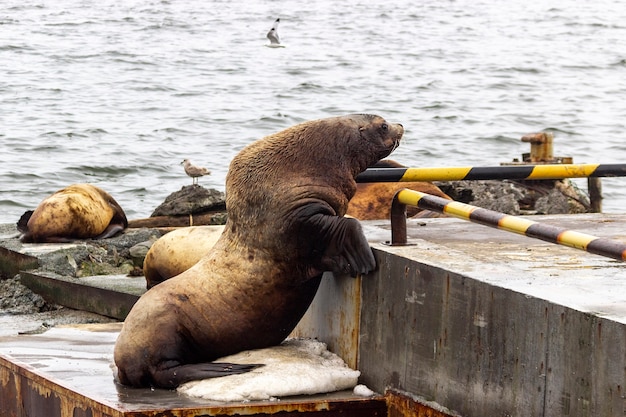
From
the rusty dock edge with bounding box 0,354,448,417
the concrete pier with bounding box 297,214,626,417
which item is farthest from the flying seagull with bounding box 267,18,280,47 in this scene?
the rusty dock edge with bounding box 0,354,448,417

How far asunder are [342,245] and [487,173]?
1.06 m

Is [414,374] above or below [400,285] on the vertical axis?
below

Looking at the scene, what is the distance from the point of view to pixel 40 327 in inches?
345

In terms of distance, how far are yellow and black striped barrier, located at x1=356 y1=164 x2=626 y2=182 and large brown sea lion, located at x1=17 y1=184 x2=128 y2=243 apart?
520cm

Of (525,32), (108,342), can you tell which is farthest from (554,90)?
(108,342)

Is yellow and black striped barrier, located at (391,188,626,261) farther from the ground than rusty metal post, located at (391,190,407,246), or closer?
farther from the ground

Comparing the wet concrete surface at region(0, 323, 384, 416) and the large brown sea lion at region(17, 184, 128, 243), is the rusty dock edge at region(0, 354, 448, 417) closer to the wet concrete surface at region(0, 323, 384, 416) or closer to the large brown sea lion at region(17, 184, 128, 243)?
the wet concrete surface at region(0, 323, 384, 416)

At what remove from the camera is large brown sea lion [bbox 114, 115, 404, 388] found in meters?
5.89

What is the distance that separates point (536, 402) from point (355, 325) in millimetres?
1417

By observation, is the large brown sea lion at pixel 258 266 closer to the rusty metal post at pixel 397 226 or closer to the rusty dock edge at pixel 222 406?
the rusty metal post at pixel 397 226

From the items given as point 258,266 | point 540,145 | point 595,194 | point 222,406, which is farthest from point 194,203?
point 222,406

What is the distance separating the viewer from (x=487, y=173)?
6547mm

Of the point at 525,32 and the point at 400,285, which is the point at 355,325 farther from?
the point at 525,32

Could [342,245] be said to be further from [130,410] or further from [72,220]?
[72,220]
